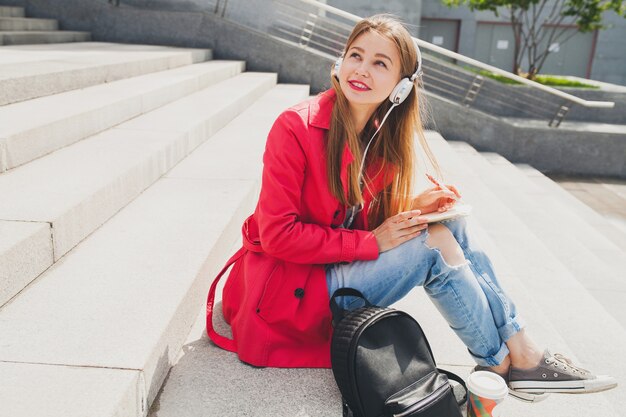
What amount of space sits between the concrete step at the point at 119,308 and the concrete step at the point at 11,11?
4786 millimetres

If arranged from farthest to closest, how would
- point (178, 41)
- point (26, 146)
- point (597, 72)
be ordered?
point (597, 72), point (178, 41), point (26, 146)

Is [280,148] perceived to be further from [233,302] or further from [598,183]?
[598,183]

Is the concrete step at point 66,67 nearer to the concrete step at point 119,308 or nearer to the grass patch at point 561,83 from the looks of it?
the concrete step at point 119,308

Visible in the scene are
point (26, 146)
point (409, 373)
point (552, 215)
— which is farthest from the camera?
point (552, 215)

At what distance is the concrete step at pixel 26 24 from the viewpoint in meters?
6.37

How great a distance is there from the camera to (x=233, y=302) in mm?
2408

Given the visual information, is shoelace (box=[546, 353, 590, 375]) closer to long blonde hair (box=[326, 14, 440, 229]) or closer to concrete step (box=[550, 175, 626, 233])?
long blonde hair (box=[326, 14, 440, 229])

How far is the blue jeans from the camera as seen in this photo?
2.12 metres

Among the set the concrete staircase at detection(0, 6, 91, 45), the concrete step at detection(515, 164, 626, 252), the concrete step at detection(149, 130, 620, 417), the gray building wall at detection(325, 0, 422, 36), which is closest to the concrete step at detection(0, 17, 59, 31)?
the concrete staircase at detection(0, 6, 91, 45)

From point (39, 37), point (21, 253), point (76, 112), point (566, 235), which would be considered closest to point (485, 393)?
point (21, 253)

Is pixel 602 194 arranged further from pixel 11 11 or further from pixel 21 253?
pixel 11 11

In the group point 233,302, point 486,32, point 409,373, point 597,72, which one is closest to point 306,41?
point 233,302

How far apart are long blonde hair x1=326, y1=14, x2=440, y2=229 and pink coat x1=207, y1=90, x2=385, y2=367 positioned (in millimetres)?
61

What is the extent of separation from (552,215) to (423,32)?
1087cm
